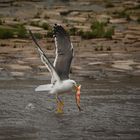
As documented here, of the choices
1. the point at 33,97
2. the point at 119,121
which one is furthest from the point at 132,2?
the point at 119,121

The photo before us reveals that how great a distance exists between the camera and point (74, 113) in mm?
13141

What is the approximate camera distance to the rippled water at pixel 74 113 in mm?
11289

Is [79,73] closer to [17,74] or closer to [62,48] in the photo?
[17,74]

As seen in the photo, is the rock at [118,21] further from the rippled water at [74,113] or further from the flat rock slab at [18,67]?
the rippled water at [74,113]

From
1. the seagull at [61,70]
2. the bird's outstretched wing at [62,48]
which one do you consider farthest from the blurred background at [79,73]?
the bird's outstretched wing at [62,48]

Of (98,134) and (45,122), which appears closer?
(98,134)

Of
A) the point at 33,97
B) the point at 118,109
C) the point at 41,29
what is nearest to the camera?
the point at 118,109

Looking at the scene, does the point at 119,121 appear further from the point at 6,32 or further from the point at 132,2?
the point at 132,2

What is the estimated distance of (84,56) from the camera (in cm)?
2086

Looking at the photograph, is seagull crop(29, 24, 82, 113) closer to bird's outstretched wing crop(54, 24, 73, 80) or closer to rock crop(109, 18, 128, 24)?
bird's outstretched wing crop(54, 24, 73, 80)

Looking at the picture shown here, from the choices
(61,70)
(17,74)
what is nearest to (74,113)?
(61,70)

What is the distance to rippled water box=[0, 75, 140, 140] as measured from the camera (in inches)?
444

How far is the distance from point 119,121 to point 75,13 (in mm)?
19091

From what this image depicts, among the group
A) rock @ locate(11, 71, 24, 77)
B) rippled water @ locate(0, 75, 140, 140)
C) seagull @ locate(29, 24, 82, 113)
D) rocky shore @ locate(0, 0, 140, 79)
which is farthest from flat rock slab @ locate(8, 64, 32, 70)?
seagull @ locate(29, 24, 82, 113)
